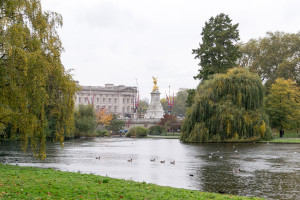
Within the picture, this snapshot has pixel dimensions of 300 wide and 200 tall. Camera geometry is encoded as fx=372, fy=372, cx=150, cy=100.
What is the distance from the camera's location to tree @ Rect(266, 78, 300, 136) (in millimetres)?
55425

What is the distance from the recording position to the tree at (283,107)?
55.4 m

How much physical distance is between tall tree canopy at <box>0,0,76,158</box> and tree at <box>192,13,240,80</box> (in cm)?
3956

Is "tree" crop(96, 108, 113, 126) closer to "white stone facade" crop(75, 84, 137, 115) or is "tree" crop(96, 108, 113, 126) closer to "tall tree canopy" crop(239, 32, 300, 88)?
"tall tree canopy" crop(239, 32, 300, 88)

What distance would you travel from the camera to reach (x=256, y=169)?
2112 cm

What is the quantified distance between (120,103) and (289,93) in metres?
102

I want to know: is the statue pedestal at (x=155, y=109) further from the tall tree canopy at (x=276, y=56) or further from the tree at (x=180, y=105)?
the tree at (x=180, y=105)

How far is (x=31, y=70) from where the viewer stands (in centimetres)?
1478

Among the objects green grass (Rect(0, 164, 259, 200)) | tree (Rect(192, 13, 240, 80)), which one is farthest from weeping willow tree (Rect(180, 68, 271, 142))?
green grass (Rect(0, 164, 259, 200))

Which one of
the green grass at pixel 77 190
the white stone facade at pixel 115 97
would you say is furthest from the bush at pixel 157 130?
the white stone facade at pixel 115 97

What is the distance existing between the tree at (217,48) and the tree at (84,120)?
21.4 m

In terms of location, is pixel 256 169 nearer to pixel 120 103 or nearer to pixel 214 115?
pixel 214 115

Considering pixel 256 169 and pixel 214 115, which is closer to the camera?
pixel 256 169

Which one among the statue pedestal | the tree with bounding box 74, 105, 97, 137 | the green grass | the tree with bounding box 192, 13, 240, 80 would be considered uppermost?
the tree with bounding box 192, 13, 240, 80

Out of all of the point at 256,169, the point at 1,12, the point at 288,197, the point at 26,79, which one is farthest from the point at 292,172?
the point at 1,12
